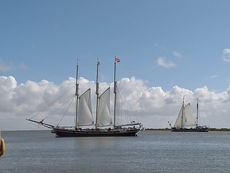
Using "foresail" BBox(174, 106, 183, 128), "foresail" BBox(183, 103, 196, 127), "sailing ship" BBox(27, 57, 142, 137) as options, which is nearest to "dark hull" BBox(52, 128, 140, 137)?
"sailing ship" BBox(27, 57, 142, 137)

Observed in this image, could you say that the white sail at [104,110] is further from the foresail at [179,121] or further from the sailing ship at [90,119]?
the foresail at [179,121]

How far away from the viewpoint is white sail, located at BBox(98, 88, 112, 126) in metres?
110

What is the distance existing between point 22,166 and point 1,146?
1413 inches

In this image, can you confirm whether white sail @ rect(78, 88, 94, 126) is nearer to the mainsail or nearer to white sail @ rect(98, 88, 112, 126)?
white sail @ rect(98, 88, 112, 126)

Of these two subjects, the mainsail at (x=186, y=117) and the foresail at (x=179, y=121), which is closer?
the mainsail at (x=186, y=117)

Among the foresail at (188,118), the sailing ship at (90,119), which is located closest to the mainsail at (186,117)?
the foresail at (188,118)

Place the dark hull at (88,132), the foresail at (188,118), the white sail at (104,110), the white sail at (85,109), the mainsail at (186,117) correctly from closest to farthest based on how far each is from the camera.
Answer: the white sail at (85,109), the white sail at (104,110), the dark hull at (88,132), the foresail at (188,118), the mainsail at (186,117)

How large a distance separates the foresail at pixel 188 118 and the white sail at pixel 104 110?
276 feet

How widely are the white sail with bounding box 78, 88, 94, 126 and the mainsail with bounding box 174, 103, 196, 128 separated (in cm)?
8814

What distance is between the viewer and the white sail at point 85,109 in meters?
108

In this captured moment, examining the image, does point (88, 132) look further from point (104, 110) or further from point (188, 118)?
point (188, 118)

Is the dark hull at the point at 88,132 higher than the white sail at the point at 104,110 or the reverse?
the reverse

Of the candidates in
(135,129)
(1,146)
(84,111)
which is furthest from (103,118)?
(1,146)

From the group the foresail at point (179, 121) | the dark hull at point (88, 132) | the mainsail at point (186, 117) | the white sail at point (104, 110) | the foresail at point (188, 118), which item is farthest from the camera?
the foresail at point (179, 121)
